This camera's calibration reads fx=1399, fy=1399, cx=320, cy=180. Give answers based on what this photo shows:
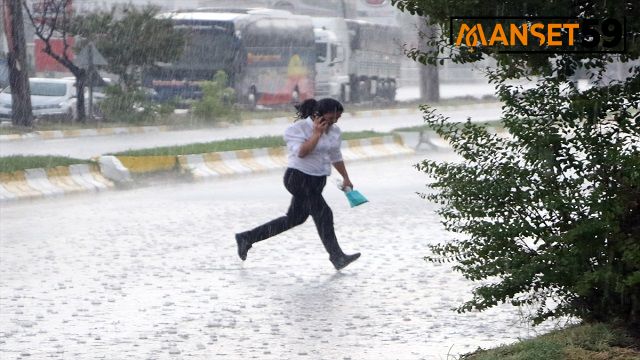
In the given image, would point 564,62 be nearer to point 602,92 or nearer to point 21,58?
point 602,92

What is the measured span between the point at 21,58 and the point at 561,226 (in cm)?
2557

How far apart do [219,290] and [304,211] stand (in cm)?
151

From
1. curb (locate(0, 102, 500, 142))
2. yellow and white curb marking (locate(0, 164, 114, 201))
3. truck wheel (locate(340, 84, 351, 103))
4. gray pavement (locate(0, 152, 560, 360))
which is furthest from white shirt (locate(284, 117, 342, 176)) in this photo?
truck wheel (locate(340, 84, 351, 103))

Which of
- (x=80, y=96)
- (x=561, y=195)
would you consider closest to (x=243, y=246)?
(x=561, y=195)

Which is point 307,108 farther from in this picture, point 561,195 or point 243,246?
point 561,195

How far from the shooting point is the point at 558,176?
6.33 meters

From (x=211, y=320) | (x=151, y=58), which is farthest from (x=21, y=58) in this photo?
(x=211, y=320)

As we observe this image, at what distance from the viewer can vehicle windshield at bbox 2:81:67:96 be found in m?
36.2

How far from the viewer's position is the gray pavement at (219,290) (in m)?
7.76

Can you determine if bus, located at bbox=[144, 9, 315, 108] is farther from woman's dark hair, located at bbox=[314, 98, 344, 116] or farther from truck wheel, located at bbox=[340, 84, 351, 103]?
woman's dark hair, located at bbox=[314, 98, 344, 116]

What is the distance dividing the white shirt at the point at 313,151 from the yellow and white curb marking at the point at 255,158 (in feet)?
31.1

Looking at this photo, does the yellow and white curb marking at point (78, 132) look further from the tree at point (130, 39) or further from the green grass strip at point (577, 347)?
the green grass strip at point (577, 347)

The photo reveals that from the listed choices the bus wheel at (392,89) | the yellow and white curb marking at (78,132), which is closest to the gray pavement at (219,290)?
the yellow and white curb marking at (78,132)

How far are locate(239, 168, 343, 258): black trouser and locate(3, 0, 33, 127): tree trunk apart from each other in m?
20.0
